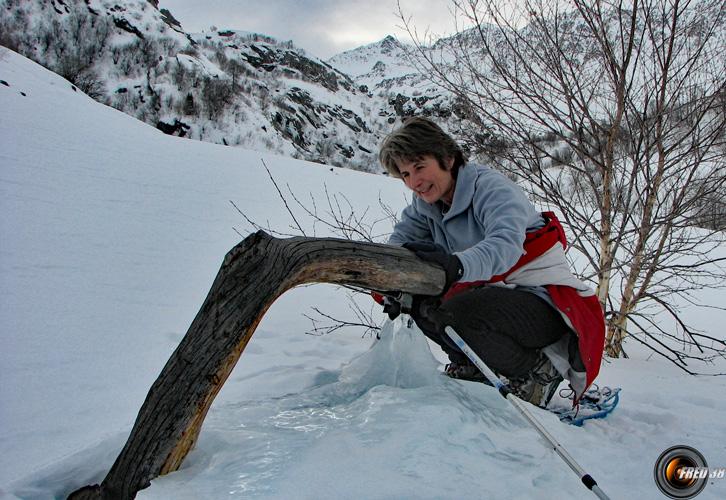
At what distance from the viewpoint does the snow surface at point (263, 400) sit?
4.14 feet

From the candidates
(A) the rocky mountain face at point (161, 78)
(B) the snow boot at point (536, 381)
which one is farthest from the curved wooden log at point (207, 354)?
(A) the rocky mountain face at point (161, 78)

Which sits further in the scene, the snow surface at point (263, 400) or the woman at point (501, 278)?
the woman at point (501, 278)

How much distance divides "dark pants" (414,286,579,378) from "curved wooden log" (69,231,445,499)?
2.17ft

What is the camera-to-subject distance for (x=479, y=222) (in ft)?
6.49

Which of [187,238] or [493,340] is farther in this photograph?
[187,238]

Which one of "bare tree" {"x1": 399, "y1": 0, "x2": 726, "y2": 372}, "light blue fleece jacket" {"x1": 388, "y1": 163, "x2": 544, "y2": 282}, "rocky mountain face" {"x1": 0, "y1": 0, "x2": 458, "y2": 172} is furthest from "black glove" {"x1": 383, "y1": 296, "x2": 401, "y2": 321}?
"rocky mountain face" {"x1": 0, "y1": 0, "x2": 458, "y2": 172}

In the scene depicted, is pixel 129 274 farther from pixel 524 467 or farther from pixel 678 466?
pixel 678 466

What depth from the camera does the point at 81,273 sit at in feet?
11.6

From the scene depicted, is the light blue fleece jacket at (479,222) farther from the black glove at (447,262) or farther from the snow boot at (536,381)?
the snow boot at (536,381)

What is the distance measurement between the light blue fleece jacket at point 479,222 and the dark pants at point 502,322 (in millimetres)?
195

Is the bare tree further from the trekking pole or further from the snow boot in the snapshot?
the trekking pole

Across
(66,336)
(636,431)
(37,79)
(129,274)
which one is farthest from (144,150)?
(636,431)

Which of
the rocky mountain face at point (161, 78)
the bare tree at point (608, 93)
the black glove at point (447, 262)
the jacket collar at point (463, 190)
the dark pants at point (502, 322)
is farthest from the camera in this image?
the rocky mountain face at point (161, 78)

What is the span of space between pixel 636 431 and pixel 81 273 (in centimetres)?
375
